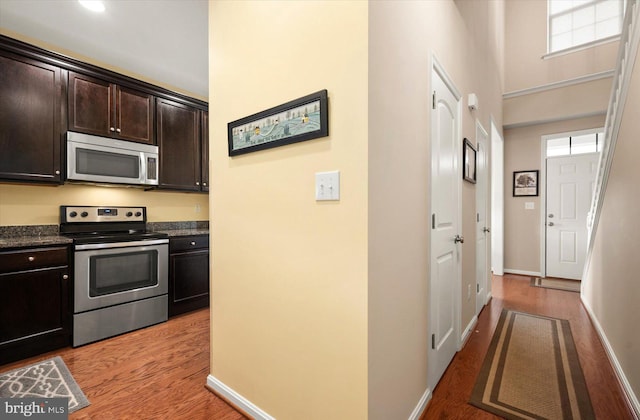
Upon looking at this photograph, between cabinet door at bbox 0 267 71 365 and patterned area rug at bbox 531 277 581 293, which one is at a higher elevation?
cabinet door at bbox 0 267 71 365

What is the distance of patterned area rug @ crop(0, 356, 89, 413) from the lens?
179cm

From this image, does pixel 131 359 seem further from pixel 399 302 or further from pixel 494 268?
pixel 494 268

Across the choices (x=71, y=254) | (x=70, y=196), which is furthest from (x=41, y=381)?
(x=70, y=196)

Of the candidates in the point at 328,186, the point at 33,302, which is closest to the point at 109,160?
the point at 33,302

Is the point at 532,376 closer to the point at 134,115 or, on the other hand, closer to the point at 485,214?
the point at 485,214

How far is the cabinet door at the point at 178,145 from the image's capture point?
328cm

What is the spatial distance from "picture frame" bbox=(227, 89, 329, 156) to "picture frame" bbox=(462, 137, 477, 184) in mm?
1621

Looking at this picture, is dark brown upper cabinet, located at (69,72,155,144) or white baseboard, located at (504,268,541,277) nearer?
dark brown upper cabinet, located at (69,72,155,144)

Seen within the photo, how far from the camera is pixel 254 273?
1.59 metres

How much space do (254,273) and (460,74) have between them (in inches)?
87.8

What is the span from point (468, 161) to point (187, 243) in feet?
9.60

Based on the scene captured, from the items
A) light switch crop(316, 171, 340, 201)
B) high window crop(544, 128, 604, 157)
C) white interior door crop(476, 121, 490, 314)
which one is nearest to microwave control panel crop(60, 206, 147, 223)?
light switch crop(316, 171, 340, 201)

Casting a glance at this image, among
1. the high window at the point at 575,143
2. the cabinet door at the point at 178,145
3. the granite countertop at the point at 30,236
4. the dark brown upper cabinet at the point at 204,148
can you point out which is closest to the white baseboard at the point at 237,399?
the granite countertop at the point at 30,236

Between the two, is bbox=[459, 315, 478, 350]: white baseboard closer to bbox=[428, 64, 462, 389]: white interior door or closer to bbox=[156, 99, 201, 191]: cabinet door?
bbox=[428, 64, 462, 389]: white interior door
